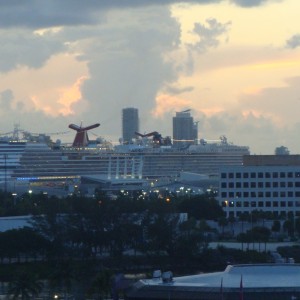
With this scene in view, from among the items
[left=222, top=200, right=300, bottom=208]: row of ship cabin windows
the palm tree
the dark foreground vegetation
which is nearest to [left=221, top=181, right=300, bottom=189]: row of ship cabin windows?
[left=222, top=200, right=300, bottom=208]: row of ship cabin windows

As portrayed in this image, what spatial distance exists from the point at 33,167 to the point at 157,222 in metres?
61.2

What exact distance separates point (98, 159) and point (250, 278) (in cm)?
8480

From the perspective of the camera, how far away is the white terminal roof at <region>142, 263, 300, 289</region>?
28.8 metres

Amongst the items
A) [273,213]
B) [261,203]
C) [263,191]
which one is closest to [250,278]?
[273,213]

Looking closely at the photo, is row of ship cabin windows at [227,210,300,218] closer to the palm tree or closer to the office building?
the office building

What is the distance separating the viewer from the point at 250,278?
30.1 meters

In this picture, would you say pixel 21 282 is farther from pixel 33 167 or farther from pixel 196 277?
pixel 33 167

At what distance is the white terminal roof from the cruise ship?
68.4 m

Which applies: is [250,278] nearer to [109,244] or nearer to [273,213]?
[109,244]

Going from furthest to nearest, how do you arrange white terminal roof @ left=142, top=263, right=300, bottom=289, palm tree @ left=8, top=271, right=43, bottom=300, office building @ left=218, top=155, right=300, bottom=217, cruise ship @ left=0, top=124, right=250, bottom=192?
cruise ship @ left=0, top=124, right=250, bottom=192, office building @ left=218, top=155, right=300, bottom=217, palm tree @ left=8, top=271, right=43, bottom=300, white terminal roof @ left=142, top=263, right=300, bottom=289

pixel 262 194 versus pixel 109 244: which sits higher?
pixel 262 194

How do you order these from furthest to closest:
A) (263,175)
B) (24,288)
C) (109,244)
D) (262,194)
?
(262,194) → (263,175) → (109,244) → (24,288)

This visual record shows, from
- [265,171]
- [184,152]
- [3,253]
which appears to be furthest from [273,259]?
[184,152]

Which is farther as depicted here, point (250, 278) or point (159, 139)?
point (159, 139)
